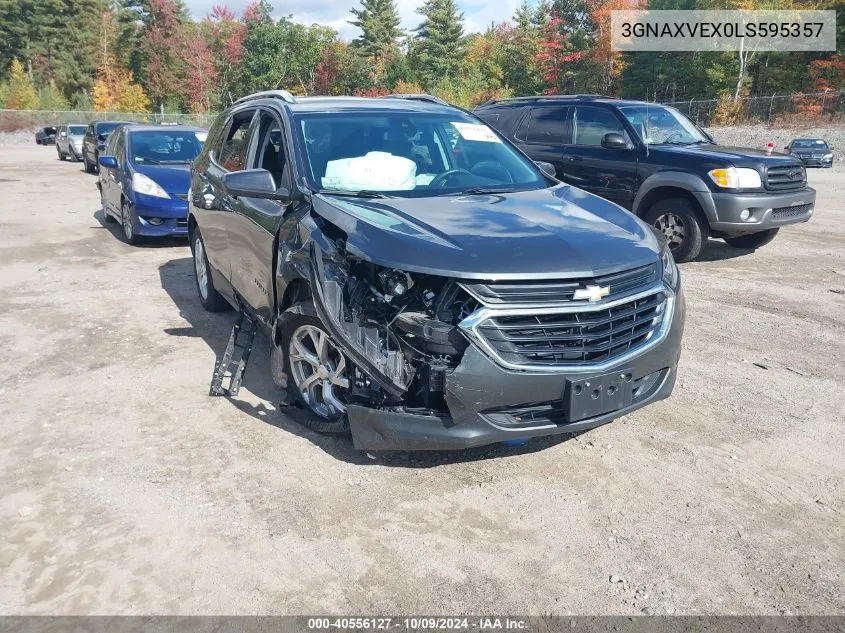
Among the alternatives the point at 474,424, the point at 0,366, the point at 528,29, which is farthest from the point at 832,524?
the point at 528,29

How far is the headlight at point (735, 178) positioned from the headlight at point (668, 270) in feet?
16.4

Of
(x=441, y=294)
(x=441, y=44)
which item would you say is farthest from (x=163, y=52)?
(x=441, y=294)

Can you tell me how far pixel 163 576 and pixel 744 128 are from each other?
1691 inches

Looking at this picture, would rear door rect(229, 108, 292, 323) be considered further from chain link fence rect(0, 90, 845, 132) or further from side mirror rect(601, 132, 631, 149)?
chain link fence rect(0, 90, 845, 132)

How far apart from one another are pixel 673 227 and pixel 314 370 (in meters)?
6.36

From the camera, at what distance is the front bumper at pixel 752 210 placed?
838cm

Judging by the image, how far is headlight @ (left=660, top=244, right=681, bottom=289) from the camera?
3.85 metres

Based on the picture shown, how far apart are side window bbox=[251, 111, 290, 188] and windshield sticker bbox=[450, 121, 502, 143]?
4.15ft

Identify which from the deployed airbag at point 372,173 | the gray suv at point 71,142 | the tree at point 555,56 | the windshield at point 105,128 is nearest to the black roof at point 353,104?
the deployed airbag at point 372,173

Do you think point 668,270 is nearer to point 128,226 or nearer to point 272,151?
point 272,151

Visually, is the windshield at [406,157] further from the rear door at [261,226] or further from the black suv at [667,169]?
the black suv at [667,169]

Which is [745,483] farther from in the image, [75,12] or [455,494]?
[75,12]

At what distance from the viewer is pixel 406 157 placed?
467 centimetres

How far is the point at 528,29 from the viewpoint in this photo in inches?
2419
